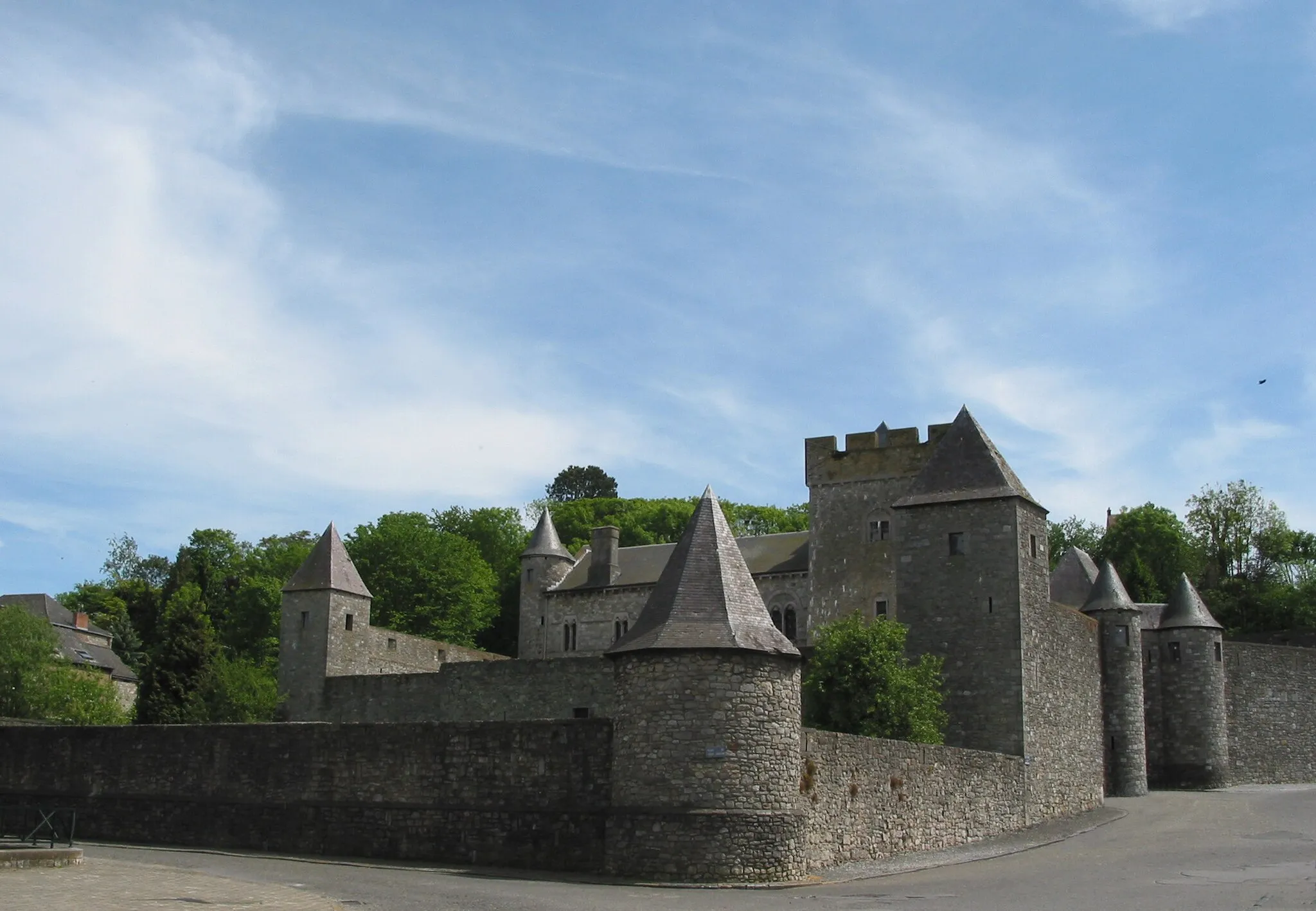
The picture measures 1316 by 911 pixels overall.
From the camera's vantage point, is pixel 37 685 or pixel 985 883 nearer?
pixel 985 883

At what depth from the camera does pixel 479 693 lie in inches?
1526

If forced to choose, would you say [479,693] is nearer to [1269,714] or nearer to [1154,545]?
[1269,714]

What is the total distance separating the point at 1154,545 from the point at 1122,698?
3578cm

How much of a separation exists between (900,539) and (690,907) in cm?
1684

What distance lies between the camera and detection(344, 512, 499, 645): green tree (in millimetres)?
63281

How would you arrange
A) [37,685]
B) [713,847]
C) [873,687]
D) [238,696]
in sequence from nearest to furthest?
[713,847], [873,687], [238,696], [37,685]

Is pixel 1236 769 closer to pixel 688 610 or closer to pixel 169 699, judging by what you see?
pixel 688 610

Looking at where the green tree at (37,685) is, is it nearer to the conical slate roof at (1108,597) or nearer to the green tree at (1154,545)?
the conical slate roof at (1108,597)

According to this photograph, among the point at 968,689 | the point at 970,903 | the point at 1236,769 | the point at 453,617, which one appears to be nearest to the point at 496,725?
the point at 970,903

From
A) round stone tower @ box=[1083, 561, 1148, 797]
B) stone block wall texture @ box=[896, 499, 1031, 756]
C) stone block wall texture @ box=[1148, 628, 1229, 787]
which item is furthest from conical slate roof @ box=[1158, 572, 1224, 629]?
stone block wall texture @ box=[896, 499, 1031, 756]

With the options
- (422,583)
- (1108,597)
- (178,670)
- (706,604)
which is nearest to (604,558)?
(422,583)

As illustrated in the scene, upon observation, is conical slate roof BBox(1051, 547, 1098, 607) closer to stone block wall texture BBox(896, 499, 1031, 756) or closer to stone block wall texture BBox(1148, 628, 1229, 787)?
stone block wall texture BBox(1148, 628, 1229, 787)

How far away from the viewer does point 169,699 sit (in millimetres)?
45406

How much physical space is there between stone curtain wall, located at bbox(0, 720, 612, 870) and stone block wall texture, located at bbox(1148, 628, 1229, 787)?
80.8 feet
